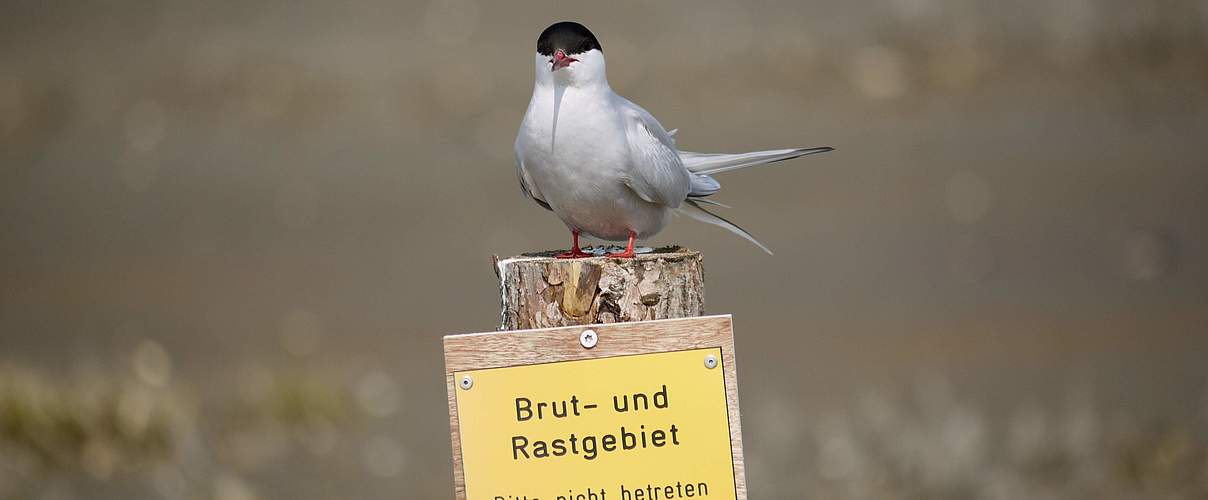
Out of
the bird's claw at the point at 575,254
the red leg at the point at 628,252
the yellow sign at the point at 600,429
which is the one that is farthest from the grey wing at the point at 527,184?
the yellow sign at the point at 600,429

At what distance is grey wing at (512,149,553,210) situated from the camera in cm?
258

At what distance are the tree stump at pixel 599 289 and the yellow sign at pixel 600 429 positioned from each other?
12.8 inches

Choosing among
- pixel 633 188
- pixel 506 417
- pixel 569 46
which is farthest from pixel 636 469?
pixel 569 46

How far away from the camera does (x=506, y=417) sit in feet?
6.64

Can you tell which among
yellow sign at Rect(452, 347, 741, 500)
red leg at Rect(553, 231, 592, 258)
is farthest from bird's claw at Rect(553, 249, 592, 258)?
yellow sign at Rect(452, 347, 741, 500)

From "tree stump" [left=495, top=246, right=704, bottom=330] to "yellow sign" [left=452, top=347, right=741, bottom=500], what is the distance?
325mm

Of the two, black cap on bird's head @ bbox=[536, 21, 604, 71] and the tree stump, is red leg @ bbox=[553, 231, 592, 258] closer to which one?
the tree stump

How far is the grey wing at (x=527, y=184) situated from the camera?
8.45 ft

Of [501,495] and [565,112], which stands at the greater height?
[565,112]

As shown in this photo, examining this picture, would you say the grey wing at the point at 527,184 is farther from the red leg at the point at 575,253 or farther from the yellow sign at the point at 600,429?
the yellow sign at the point at 600,429

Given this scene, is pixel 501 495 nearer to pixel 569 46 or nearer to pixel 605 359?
pixel 605 359

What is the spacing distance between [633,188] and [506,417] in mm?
728

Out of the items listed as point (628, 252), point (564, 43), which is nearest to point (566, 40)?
point (564, 43)

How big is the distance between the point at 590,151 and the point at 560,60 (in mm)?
212
